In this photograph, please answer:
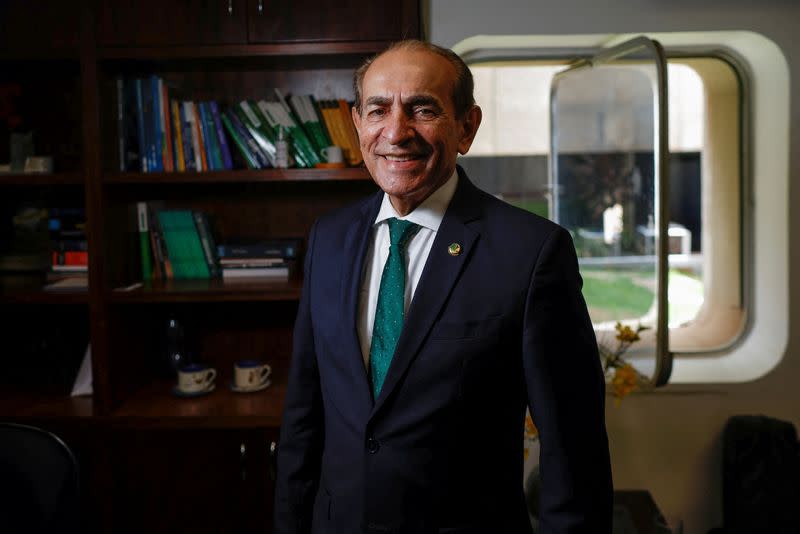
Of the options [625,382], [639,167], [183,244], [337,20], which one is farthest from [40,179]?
[639,167]

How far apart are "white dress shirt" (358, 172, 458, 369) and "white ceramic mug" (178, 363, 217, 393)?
4.20 feet

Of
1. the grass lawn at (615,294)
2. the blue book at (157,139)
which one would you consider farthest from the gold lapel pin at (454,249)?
the grass lawn at (615,294)

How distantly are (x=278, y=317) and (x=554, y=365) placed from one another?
1680mm

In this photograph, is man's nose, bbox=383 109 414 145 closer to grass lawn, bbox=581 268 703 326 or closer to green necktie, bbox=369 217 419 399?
green necktie, bbox=369 217 419 399

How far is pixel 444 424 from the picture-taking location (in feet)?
4.20

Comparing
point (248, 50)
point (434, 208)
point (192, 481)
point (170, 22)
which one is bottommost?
point (192, 481)

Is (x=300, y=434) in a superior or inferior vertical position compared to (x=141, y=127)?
inferior

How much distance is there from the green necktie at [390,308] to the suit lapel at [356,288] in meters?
0.03

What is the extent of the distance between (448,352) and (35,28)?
185cm

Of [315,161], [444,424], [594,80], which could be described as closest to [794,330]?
[594,80]

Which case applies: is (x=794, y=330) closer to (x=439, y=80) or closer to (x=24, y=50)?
(x=439, y=80)

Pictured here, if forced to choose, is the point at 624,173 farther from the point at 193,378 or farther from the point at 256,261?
the point at 193,378

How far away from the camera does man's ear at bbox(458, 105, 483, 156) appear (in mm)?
1384

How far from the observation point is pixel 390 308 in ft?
4.47
